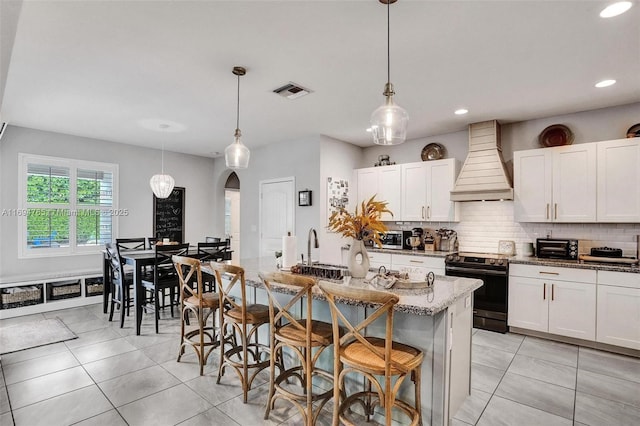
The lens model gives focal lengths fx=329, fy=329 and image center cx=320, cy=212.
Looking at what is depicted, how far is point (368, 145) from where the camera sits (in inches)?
235

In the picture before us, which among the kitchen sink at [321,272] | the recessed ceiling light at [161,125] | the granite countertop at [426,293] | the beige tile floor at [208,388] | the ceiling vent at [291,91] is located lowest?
the beige tile floor at [208,388]

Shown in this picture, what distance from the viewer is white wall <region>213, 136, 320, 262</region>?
527cm

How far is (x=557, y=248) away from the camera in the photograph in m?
3.92

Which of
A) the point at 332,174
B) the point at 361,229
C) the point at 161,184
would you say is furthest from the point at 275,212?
the point at 361,229

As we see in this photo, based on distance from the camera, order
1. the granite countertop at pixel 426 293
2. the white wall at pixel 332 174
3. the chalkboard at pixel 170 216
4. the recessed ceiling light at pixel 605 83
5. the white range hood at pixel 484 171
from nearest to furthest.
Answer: the granite countertop at pixel 426 293
the recessed ceiling light at pixel 605 83
the white range hood at pixel 484 171
the white wall at pixel 332 174
the chalkboard at pixel 170 216

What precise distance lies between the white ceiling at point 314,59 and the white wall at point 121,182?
63 centimetres

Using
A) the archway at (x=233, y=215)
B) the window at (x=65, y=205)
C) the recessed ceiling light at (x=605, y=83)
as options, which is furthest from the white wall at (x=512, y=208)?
the window at (x=65, y=205)

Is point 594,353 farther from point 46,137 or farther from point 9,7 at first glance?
point 46,137

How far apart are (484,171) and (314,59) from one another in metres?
2.85

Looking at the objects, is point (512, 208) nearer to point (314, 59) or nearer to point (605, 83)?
point (605, 83)

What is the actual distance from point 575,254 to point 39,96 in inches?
247

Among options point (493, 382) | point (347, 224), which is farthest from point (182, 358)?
point (493, 382)

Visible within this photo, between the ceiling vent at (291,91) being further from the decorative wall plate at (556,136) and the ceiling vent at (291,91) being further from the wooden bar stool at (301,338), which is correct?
the decorative wall plate at (556,136)

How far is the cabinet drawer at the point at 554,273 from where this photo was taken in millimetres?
3472
